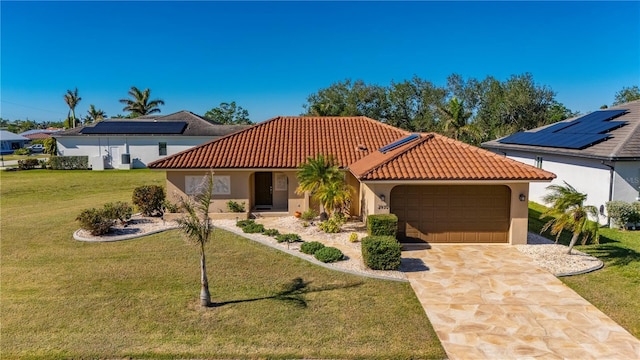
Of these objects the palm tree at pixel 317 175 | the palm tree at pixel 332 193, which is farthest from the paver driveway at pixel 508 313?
the palm tree at pixel 317 175

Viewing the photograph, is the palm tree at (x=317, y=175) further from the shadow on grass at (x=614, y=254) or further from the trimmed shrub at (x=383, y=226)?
the shadow on grass at (x=614, y=254)

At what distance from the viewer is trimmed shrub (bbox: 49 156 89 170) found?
40.8 meters

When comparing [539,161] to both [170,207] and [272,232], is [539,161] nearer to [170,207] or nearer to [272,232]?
[272,232]

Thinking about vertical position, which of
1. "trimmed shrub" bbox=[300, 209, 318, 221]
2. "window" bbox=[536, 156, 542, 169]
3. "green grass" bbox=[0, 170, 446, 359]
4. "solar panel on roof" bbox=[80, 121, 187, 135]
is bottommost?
"green grass" bbox=[0, 170, 446, 359]

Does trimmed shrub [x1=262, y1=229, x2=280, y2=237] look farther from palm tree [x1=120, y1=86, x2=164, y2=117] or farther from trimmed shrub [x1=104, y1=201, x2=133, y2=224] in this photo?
palm tree [x1=120, y1=86, x2=164, y2=117]

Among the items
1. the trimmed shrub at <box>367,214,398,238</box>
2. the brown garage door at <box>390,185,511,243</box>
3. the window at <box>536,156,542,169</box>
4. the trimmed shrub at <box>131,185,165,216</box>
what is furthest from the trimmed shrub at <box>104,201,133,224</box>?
the window at <box>536,156,542,169</box>

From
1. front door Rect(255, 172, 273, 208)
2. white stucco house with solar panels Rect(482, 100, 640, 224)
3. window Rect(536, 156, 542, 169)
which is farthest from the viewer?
window Rect(536, 156, 542, 169)

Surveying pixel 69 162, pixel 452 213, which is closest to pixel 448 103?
pixel 452 213

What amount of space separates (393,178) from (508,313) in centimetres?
621

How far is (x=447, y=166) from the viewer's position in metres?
15.7

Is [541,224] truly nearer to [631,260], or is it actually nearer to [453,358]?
[631,260]

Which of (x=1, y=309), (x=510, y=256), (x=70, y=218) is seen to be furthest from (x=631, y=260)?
(x=70, y=218)

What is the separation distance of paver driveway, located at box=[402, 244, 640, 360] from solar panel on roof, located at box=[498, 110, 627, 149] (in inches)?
399

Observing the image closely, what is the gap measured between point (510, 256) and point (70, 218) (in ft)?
66.2
